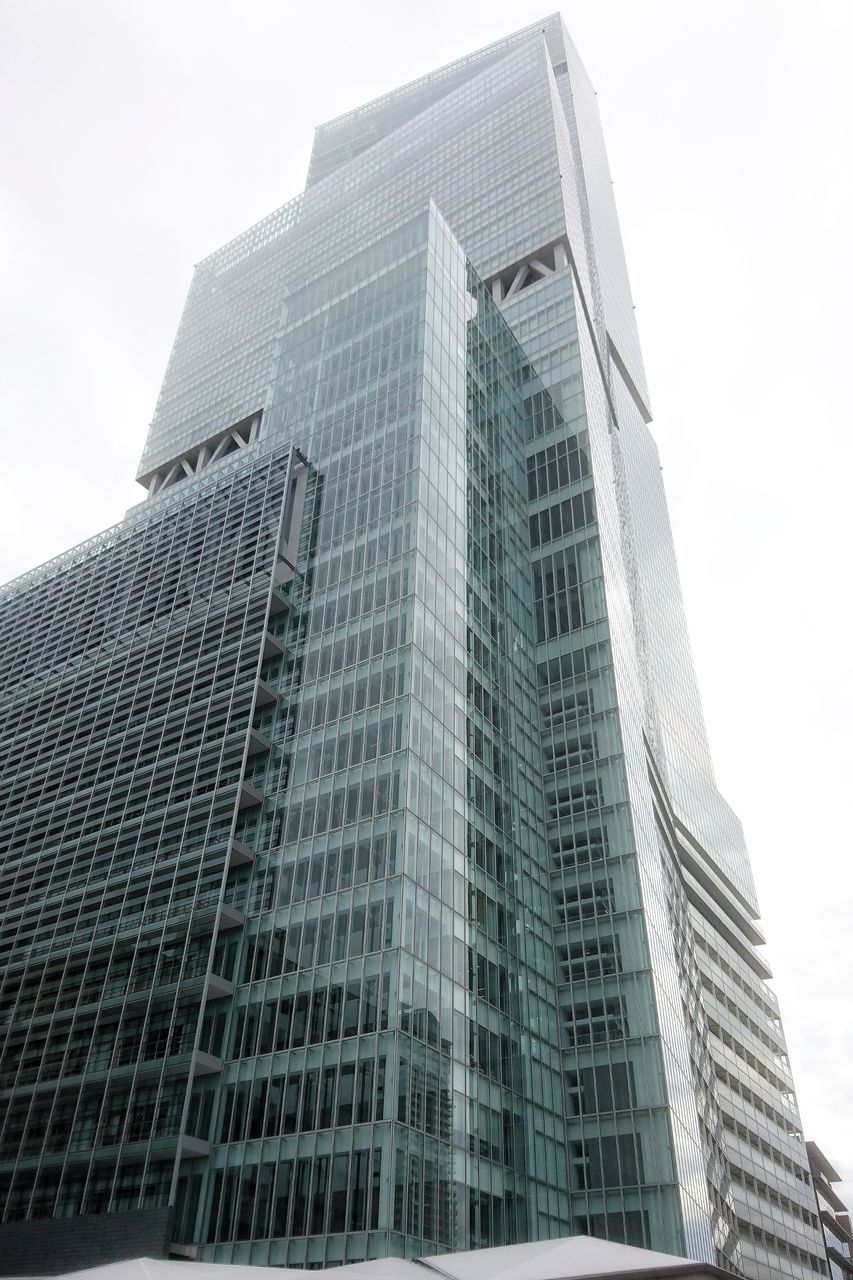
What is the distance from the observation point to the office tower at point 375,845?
44.7m

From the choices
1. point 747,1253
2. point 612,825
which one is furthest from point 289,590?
point 747,1253

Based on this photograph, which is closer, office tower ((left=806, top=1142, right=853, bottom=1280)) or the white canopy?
the white canopy

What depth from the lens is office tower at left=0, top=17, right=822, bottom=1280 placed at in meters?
44.7

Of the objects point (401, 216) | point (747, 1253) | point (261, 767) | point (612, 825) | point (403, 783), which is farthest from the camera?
point (401, 216)

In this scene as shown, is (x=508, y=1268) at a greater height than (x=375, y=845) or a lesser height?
lesser

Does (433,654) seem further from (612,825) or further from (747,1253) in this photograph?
(747,1253)

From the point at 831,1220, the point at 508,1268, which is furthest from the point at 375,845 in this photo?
the point at 831,1220

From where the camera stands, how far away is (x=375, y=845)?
49375 mm

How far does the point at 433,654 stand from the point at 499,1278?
1579 inches

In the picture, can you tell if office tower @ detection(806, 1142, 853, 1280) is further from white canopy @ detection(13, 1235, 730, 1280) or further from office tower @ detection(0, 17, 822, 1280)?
white canopy @ detection(13, 1235, 730, 1280)

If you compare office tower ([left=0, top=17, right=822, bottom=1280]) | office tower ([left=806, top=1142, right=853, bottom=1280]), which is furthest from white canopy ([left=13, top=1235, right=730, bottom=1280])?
office tower ([left=806, top=1142, right=853, bottom=1280])

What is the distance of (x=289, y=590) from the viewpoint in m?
65.3

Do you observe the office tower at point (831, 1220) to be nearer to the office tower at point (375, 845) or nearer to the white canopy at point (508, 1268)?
the office tower at point (375, 845)

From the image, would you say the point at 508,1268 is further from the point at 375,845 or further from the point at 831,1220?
the point at 831,1220
